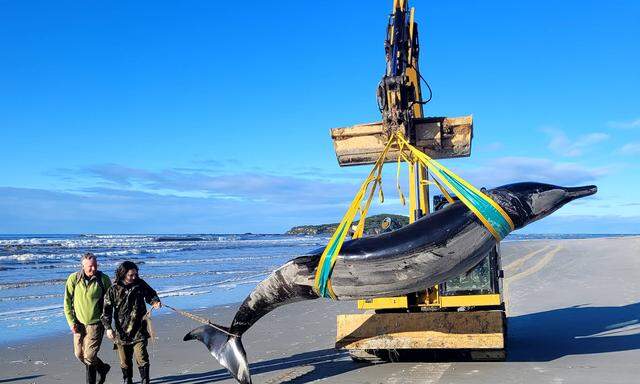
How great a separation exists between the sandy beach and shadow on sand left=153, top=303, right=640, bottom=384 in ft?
0.05

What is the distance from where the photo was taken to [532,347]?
9.58 m

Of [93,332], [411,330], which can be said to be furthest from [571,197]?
[93,332]

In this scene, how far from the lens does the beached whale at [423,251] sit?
19.6 ft

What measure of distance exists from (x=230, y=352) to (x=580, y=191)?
4369 mm

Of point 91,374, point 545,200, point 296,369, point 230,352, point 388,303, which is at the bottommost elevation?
point 296,369

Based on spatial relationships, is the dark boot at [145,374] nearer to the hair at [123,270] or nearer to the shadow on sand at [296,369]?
Result: the shadow on sand at [296,369]

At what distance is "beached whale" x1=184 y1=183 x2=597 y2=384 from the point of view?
235 inches

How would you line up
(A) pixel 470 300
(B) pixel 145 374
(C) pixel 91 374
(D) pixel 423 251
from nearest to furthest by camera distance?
(D) pixel 423 251
(B) pixel 145 374
(C) pixel 91 374
(A) pixel 470 300

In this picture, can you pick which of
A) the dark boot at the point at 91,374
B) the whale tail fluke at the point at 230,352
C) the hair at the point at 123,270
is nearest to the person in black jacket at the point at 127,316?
the hair at the point at 123,270

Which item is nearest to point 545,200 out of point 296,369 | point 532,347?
point 532,347

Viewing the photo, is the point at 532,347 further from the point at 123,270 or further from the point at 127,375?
the point at 123,270

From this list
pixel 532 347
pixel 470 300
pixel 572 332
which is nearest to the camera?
pixel 470 300

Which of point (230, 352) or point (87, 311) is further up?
point (87, 311)

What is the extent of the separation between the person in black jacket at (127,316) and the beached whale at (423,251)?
84.4 inches
